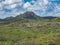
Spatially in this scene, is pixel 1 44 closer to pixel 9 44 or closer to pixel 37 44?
pixel 9 44

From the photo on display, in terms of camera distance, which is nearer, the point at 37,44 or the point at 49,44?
the point at 49,44

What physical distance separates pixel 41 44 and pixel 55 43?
19.5m

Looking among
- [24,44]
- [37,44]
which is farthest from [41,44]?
[24,44]

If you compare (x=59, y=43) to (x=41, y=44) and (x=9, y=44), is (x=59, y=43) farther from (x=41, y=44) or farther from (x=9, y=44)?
(x=9, y=44)

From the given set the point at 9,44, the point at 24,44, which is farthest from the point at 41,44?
the point at 9,44

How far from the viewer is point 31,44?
196 m

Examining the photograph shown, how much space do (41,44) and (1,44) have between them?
43.9m

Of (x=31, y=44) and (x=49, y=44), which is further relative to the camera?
(x=31, y=44)

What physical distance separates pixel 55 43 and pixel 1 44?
5834 centimetres

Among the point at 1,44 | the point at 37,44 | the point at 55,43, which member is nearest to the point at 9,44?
the point at 1,44

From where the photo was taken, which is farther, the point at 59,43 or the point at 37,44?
the point at 37,44

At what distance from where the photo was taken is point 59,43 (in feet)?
604

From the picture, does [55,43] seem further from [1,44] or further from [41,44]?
[1,44]

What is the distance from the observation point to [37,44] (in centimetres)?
19712
